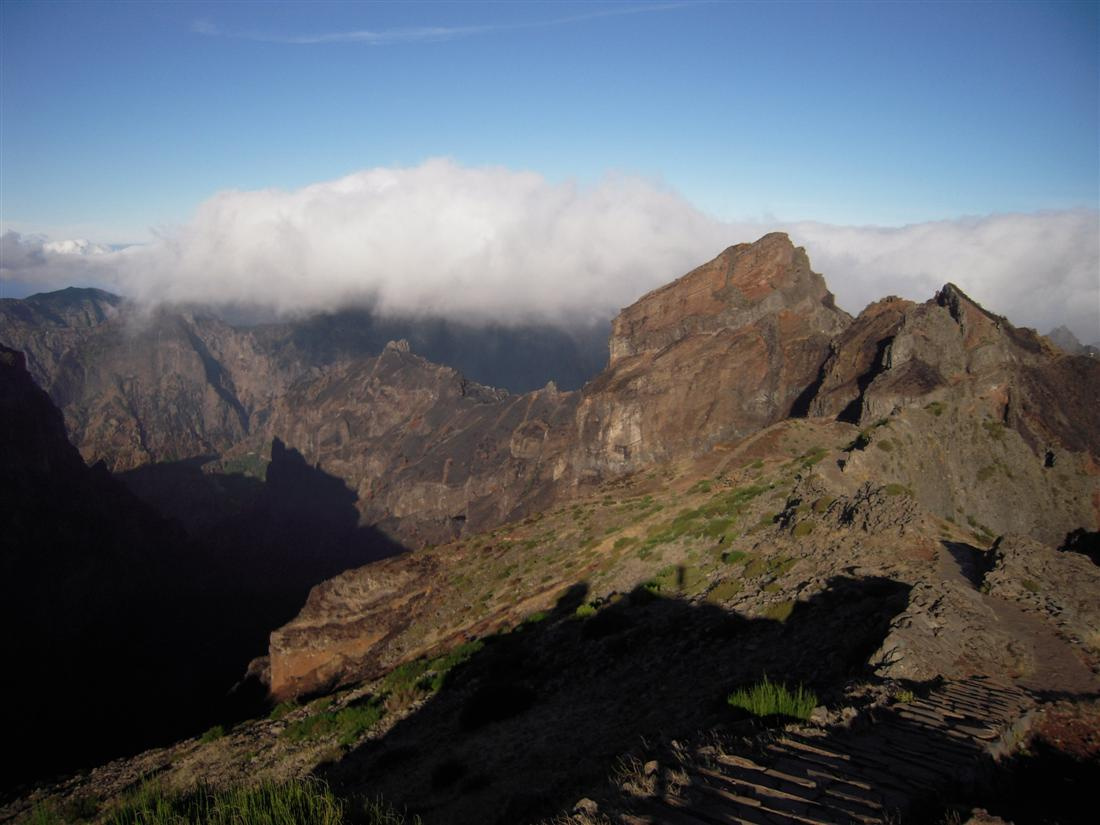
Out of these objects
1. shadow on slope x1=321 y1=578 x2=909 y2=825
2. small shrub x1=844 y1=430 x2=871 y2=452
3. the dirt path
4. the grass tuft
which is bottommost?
shadow on slope x1=321 y1=578 x2=909 y2=825

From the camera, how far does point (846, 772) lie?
827cm

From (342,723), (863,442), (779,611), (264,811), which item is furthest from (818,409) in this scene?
(264,811)

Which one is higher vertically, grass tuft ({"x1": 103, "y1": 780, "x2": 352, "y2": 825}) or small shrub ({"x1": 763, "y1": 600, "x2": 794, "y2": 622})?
grass tuft ({"x1": 103, "y1": 780, "x2": 352, "y2": 825})

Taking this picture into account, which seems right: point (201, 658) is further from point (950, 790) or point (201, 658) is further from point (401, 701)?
point (950, 790)

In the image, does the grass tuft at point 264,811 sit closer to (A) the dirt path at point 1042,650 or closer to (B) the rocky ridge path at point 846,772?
(B) the rocky ridge path at point 846,772

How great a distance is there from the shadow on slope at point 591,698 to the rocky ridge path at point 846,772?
2.49 m

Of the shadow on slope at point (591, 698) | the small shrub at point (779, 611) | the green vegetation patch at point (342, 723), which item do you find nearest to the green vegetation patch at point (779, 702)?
the shadow on slope at point (591, 698)

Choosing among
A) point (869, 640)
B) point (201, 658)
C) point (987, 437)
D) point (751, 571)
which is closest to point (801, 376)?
point (987, 437)

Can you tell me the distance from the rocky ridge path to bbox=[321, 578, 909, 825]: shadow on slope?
249 centimetres

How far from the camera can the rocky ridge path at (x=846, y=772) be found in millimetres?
7438

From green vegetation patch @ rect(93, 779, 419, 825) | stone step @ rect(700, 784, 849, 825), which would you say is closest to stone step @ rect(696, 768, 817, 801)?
stone step @ rect(700, 784, 849, 825)

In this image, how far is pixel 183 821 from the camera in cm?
872

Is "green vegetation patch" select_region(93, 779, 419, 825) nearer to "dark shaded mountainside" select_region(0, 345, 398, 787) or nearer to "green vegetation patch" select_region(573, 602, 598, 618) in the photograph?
"green vegetation patch" select_region(573, 602, 598, 618)

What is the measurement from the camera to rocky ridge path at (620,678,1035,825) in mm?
7438
